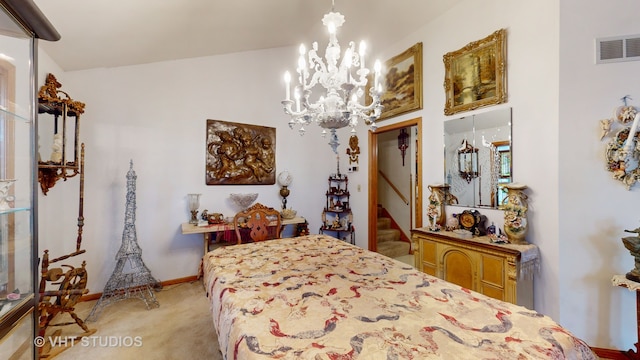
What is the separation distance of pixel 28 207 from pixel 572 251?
10.9 feet

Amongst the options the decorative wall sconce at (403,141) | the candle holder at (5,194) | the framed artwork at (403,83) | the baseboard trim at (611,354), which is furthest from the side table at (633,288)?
the candle holder at (5,194)

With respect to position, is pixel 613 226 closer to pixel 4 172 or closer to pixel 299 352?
pixel 299 352

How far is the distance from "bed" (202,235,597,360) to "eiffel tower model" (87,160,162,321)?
1737mm

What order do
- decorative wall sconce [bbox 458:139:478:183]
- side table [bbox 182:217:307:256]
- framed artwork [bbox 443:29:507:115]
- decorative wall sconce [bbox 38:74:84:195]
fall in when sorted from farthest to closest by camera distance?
side table [bbox 182:217:307:256] → decorative wall sconce [bbox 458:139:478:183] → framed artwork [bbox 443:29:507:115] → decorative wall sconce [bbox 38:74:84:195]

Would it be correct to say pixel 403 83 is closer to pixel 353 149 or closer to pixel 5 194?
pixel 353 149

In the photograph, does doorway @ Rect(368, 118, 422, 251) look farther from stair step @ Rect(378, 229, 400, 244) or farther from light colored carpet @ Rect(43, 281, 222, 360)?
light colored carpet @ Rect(43, 281, 222, 360)

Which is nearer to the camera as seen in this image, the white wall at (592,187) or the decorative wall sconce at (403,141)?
the white wall at (592,187)

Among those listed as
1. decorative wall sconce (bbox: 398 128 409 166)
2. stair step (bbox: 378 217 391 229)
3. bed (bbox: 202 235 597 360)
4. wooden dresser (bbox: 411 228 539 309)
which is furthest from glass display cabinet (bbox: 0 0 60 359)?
decorative wall sconce (bbox: 398 128 409 166)

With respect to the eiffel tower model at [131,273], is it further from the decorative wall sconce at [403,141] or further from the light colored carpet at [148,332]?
the decorative wall sconce at [403,141]

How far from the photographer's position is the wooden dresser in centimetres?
186

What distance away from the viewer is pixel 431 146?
2.90 metres

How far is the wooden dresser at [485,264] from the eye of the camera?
1.86 metres

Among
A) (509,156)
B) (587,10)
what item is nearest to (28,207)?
(509,156)

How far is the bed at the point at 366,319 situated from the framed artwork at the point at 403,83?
7.68 feet
